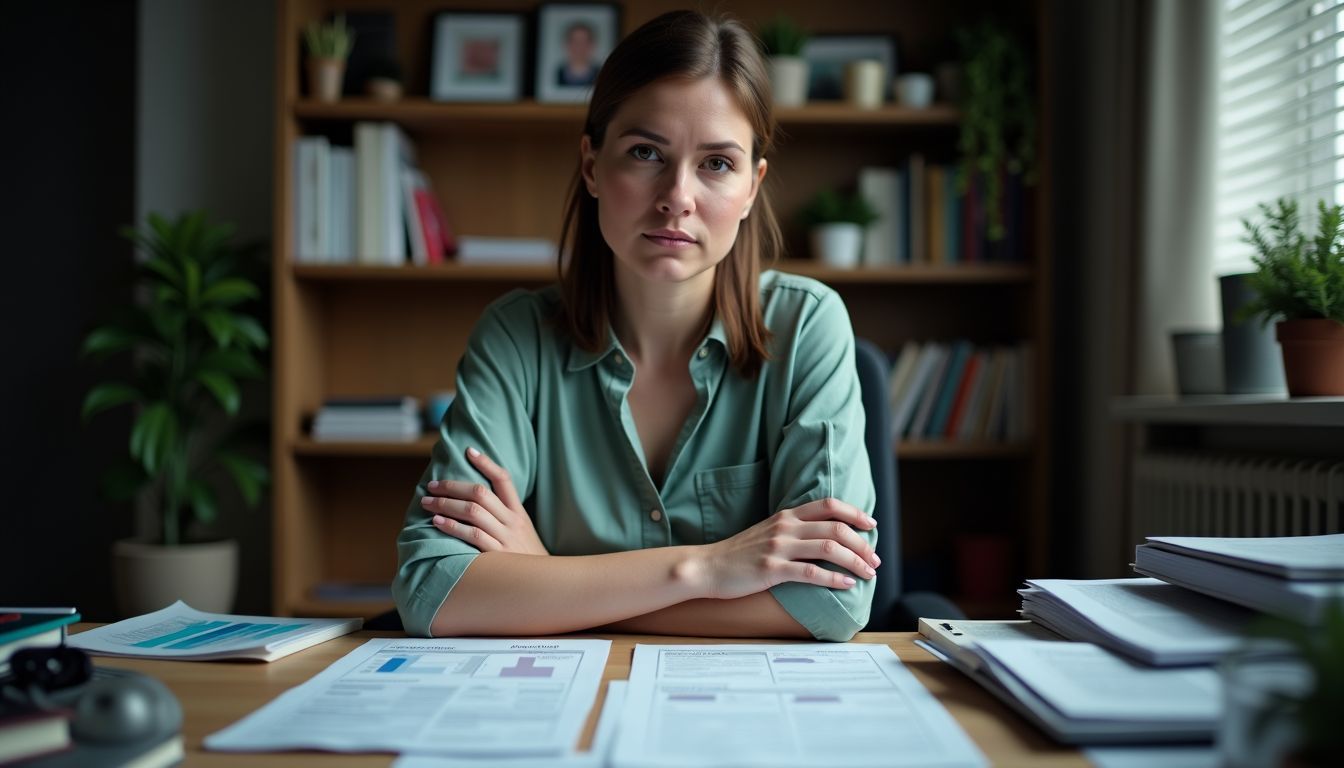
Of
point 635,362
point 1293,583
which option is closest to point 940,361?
point 635,362

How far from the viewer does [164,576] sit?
2.51 metres

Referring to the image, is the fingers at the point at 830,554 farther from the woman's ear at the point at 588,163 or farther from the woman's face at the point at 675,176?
the woman's ear at the point at 588,163

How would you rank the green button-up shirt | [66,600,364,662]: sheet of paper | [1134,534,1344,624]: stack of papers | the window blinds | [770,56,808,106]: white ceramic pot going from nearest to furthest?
[1134,534,1344,624]: stack of papers < [66,600,364,662]: sheet of paper < the green button-up shirt < the window blinds < [770,56,808,106]: white ceramic pot

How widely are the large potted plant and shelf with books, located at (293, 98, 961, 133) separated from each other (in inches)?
17.7

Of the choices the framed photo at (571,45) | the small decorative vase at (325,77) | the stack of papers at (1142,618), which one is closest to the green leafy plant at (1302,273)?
the stack of papers at (1142,618)

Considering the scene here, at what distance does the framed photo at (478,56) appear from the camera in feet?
9.13

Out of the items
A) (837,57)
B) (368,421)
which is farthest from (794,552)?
(837,57)

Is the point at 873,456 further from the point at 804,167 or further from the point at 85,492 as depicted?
the point at 85,492

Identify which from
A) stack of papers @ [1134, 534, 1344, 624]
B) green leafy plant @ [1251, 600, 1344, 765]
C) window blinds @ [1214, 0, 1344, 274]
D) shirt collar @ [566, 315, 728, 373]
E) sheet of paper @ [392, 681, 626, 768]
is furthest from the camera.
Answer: window blinds @ [1214, 0, 1344, 274]

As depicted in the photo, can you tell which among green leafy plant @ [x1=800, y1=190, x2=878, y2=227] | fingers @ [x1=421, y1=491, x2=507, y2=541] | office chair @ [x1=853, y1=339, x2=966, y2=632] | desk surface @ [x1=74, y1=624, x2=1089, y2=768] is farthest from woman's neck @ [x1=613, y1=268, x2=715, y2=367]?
green leafy plant @ [x1=800, y1=190, x2=878, y2=227]

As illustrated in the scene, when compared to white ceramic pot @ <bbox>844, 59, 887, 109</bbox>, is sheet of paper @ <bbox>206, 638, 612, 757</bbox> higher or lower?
lower

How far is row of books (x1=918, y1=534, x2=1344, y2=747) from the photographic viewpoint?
0.67 metres

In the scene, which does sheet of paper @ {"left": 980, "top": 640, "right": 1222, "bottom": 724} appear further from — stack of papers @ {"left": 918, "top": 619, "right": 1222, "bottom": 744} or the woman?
the woman

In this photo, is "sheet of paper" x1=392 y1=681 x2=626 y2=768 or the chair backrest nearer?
"sheet of paper" x1=392 y1=681 x2=626 y2=768
